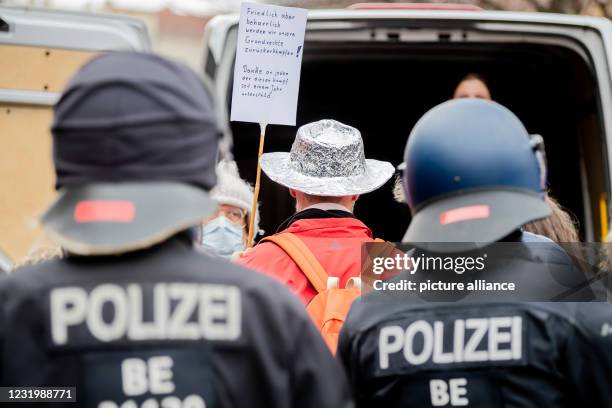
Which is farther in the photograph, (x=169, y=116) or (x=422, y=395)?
(x=422, y=395)

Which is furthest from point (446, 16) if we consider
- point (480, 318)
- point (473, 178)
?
point (480, 318)

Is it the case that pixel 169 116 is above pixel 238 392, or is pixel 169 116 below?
above

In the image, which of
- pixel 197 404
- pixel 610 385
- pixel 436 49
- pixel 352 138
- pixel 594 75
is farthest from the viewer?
pixel 436 49

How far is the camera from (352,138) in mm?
3336

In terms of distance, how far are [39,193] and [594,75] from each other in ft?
7.99

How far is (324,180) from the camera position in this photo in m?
3.18

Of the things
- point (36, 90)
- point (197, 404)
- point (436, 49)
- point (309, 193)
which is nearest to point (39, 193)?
point (36, 90)

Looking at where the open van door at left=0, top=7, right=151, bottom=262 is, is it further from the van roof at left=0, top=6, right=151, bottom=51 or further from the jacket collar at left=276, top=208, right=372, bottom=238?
the jacket collar at left=276, top=208, right=372, bottom=238

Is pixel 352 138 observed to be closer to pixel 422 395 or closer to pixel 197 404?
pixel 422 395

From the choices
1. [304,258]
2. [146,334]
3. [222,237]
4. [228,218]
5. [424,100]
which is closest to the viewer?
[146,334]

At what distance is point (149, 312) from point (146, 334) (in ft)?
0.12

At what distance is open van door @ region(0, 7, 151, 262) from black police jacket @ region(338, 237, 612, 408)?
2.51m

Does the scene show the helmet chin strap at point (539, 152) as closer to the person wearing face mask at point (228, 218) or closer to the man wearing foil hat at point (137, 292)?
the man wearing foil hat at point (137, 292)

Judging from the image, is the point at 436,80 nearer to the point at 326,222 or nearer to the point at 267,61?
the point at 267,61
